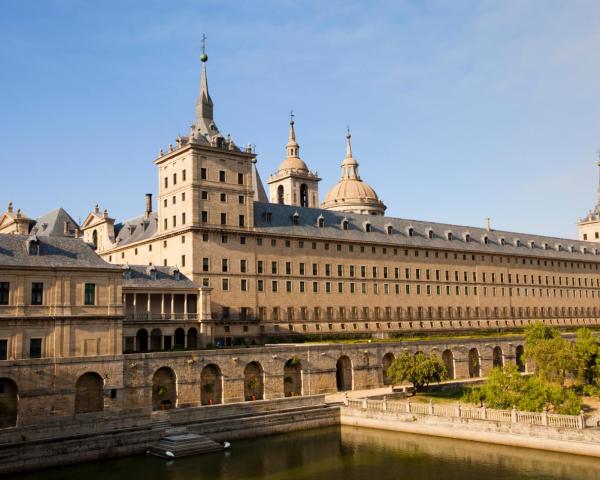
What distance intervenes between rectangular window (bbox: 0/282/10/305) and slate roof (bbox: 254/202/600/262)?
3332 centimetres

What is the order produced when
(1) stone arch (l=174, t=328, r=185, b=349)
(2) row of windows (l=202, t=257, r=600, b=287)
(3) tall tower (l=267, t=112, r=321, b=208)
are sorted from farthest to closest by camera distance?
1. (3) tall tower (l=267, t=112, r=321, b=208)
2. (2) row of windows (l=202, t=257, r=600, b=287)
3. (1) stone arch (l=174, t=328, r=185, b=349)

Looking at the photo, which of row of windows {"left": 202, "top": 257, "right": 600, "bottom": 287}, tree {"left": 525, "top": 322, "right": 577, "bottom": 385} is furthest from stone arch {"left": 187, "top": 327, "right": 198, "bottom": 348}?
tree {"left": 525, "top": 322, "right": 577, "bottom": 385}

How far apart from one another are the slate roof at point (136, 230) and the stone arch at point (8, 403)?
33791mm

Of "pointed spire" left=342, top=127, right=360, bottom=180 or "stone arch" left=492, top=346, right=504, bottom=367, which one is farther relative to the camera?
"pointed spire" left=342, top=127, right=360, bottom=180

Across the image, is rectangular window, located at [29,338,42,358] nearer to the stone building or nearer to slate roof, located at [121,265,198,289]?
slate roof, located at [121,265,198,289]

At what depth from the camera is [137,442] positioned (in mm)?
48125

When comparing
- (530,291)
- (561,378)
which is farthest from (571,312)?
(561,378)

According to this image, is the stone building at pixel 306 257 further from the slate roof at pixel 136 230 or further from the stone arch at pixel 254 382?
the stone arch at pixel 254 382

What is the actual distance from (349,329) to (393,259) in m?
13.5

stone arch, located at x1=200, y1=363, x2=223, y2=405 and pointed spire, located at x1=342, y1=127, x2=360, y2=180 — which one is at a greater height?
pointed spire, located at x1=342, y1=127, x2=360, y2=180

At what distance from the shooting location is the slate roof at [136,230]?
81.8 m

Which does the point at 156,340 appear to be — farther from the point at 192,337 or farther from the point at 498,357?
the point at 498,357

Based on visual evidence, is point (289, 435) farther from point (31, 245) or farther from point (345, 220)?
point (345, 220)

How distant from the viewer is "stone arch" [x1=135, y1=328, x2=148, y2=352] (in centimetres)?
6412
